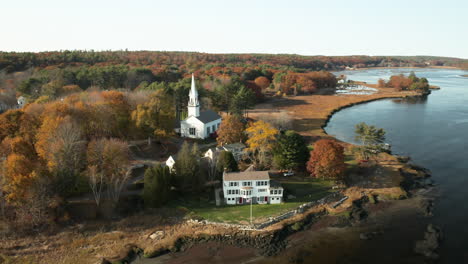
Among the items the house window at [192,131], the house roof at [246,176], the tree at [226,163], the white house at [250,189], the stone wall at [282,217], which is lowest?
the stone wall at [282,217]

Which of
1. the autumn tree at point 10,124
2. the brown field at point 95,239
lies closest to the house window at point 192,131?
the brown field at point 95,239

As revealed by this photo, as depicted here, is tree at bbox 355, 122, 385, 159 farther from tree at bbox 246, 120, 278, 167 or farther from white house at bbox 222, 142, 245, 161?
white house at bbox 222, 142, 245, 161

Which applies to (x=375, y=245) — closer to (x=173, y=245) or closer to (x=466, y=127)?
(x=173, y=245)

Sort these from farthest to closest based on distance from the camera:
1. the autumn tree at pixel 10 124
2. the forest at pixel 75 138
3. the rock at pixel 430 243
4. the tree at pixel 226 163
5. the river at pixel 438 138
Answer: the autumn tree at pixel 10 124
the tree at pixel 226 163
the river at pixel 438 138
the forest at pixel 75 138
the rock at pixel 430 243

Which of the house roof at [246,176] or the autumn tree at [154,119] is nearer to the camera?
the house roof at [246,176]

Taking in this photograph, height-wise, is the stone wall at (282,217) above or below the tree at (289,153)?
below

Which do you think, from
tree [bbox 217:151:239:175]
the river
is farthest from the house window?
the river

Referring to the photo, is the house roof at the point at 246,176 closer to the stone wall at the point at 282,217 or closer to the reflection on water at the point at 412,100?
the stone wall at the point at 282,217
